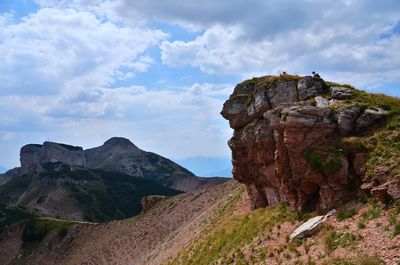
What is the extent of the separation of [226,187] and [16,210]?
129 m

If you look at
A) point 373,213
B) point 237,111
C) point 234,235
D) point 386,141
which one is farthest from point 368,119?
point 237,111

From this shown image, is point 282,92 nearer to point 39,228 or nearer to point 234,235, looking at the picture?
point 234,235

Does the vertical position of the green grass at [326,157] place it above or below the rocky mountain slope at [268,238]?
above

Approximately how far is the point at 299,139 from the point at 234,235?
10195mm

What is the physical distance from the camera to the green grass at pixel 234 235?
33062 millimetres

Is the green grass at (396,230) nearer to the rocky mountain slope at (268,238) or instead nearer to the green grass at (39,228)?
the rocky mountain slope at (268,238)

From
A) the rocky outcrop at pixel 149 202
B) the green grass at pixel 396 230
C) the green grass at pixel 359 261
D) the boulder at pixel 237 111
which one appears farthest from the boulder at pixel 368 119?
the rocky outcrop at pixel 149 202

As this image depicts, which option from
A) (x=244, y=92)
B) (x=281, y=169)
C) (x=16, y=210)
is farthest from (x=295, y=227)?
(x=16, y=210)

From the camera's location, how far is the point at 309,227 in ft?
92.0

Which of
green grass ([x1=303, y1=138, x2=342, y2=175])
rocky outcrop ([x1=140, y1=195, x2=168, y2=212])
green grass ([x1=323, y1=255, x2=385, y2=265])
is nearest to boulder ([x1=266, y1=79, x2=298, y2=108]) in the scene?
green grass ([x1=303, y1=138, x2=342, y2=175])

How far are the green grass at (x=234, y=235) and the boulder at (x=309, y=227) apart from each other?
9.53 feet

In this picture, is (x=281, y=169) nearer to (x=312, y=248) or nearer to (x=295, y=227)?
(x=295, y=227)

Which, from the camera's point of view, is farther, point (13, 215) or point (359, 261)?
point (13, 215)

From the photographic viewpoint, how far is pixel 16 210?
184125 millimetres
